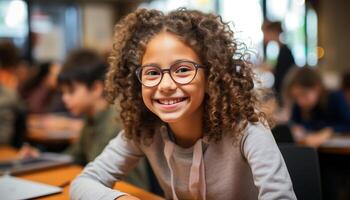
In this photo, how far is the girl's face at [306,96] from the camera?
115 inches

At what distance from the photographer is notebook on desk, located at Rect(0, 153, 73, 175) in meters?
1.69

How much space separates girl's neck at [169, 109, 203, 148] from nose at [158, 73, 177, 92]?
0.44ft

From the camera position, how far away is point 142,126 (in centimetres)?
126

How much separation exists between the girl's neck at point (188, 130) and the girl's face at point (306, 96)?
1.87 meters

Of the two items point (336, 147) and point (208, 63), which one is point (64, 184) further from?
point (336, 147)

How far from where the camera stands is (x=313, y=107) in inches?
119

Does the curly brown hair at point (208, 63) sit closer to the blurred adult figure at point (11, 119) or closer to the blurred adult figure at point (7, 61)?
the blurred adult figure at point (11, 119)

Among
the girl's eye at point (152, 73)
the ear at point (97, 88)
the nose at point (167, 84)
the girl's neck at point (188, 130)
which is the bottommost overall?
the girl's neck at point (188, 130)

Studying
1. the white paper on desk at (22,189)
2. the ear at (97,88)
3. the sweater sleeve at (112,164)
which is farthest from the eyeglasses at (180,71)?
the ear at (97,88)

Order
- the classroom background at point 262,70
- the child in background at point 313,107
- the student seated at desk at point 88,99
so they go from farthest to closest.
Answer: the child in background at point 313,107 < the student seated at desk at point 88,99 < the classroom background at point 262,70

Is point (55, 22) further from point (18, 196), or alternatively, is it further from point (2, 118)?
point (18, 196)

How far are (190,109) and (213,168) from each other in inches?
7.4

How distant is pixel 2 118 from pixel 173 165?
1.94 meters

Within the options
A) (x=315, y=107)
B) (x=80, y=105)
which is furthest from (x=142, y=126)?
(x=315, y=107)
